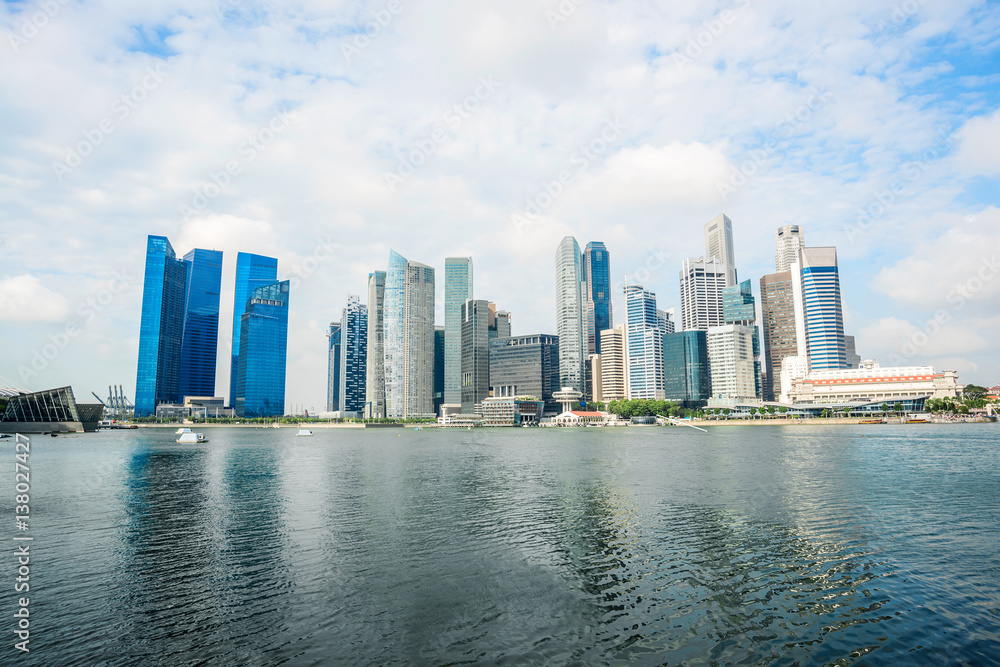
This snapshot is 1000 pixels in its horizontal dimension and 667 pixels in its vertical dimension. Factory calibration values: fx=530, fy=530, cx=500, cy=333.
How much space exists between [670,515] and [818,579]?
17.9 m

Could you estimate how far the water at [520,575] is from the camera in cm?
2150

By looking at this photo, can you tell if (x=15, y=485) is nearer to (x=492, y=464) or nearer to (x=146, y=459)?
(x=146, y=459)

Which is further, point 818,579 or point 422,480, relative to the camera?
point 422,480

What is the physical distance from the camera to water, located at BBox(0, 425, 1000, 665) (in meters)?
21.5

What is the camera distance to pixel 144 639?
2236 cm

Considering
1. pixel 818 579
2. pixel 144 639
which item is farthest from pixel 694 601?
pixel 144 639

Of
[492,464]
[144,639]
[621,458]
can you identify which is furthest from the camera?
[621,458]

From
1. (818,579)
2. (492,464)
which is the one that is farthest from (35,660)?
(492,464)

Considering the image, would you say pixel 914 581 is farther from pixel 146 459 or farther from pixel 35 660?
pixel 146 459

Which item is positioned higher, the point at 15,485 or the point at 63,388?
the point at 63,388

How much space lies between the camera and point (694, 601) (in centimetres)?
2609

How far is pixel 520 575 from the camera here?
3052cm

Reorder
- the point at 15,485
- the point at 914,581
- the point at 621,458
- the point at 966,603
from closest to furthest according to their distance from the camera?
the point at 966,603 → the point at 914,581 → the point at 15,485 → the point at 621,458

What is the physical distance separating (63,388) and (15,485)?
163m
